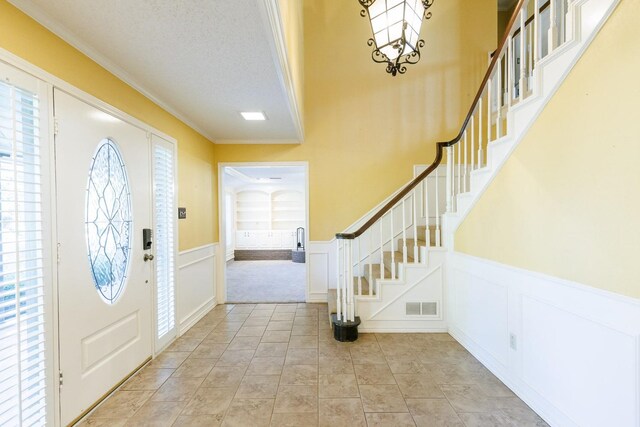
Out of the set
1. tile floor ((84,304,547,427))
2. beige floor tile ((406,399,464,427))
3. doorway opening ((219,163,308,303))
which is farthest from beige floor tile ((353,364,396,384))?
doorway opening ((219,163,308,303))

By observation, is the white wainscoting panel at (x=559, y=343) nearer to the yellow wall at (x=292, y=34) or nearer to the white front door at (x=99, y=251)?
the yellow wall at (x=292, y=34)

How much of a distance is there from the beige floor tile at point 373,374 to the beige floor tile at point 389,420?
1.24ft

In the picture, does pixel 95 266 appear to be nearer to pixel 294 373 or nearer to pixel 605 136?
pixel 294 373

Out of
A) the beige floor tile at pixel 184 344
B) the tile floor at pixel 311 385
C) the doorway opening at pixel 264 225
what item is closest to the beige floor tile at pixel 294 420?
the tile floor at pixel 311 385

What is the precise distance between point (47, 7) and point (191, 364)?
2.70 m

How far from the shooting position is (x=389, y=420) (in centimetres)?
189

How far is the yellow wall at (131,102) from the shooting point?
1.54 m

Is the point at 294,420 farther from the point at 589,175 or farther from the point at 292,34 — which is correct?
the point at 292,34

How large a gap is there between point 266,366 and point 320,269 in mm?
1942

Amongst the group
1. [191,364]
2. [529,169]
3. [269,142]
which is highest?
[269,142]

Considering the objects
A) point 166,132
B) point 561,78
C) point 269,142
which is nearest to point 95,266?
point 166,132

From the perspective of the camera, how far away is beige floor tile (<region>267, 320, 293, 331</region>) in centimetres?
339

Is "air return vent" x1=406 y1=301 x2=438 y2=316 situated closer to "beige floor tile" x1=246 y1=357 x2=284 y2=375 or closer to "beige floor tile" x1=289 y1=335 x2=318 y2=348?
"beige floor tile" x1=289 y1=335 x2=318 y2=348

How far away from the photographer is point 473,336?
2.74 m
